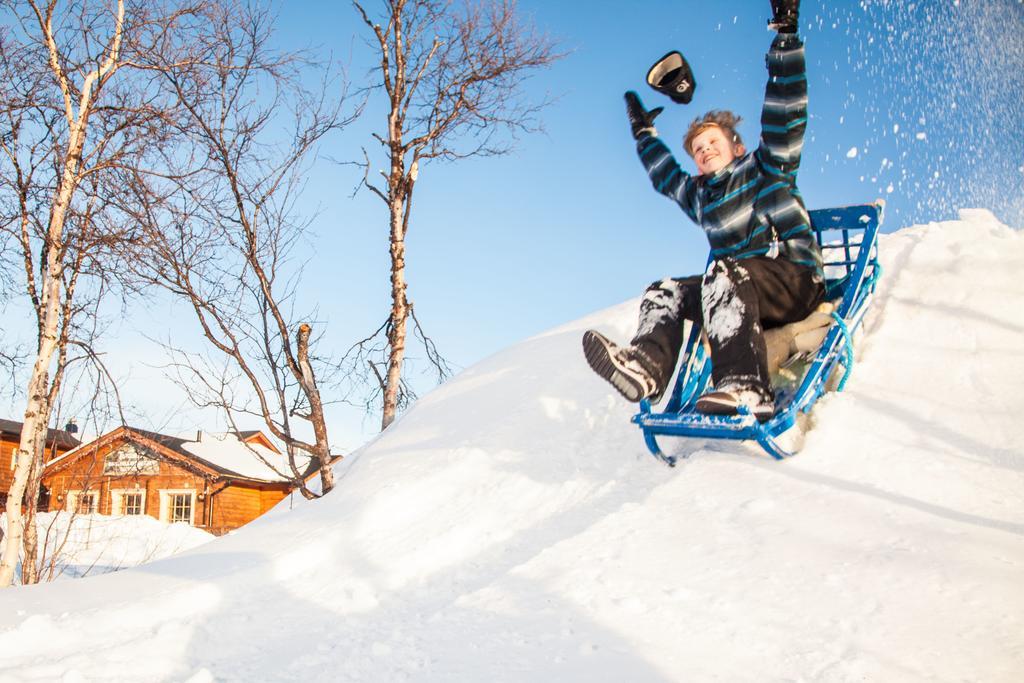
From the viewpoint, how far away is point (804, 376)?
3123 mm

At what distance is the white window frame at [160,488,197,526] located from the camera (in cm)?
2242

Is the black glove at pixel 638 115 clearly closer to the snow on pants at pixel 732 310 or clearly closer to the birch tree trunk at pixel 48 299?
the snow on pants at pixel 732 310

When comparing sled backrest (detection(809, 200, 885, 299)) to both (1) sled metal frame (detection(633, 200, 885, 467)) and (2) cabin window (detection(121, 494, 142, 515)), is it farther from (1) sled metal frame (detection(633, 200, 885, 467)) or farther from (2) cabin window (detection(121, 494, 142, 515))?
(2) cabin window (detection(121, 494, 142, 515))

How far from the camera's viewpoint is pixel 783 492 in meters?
2.54

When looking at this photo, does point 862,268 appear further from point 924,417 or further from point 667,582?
point 667,582

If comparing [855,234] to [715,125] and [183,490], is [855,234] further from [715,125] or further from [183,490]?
[183,490]

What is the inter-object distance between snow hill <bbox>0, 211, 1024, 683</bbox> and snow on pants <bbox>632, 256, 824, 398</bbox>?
1.36ft

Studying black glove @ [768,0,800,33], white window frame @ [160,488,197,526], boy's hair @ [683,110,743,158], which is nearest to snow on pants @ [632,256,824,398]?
boy's hair @ [683,110,743,158]

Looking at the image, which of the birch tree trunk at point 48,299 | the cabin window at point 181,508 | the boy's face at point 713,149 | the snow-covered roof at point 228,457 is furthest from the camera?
the snow-covered roof at point 228,457

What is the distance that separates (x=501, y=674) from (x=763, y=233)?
239 cm

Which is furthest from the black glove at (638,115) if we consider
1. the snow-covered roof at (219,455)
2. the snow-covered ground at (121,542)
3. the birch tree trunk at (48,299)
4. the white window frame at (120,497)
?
the white window frame at (120,497)

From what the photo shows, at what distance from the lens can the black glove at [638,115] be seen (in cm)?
392

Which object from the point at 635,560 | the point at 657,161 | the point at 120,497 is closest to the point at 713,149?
the point at 657,161

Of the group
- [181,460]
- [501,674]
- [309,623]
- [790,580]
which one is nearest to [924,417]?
[790,580]
